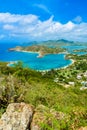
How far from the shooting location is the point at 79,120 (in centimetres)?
629

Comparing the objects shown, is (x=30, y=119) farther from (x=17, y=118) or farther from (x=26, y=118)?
(x=17, y=118)

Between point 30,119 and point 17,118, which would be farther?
point 30,119

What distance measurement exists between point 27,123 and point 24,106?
59cm

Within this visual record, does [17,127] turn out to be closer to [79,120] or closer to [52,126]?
[52,126]

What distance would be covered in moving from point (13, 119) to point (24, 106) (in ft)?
1.85

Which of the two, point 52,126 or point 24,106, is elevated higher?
point 24,106

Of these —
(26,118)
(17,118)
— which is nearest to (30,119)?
(26,118)

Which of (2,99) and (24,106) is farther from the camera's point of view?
(2,99)

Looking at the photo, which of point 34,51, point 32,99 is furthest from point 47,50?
point 32,99

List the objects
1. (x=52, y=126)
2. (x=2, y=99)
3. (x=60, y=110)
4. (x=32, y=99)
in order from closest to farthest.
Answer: (x=52, y=126) < (x=60, y=110) < (x=2, y=99) < (x=32, y=99)

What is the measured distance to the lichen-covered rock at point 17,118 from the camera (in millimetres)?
5980

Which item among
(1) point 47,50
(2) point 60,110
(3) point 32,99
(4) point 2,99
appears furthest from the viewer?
(1) point 47,50

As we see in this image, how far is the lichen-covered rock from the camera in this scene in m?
5.98

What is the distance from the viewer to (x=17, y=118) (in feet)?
20.2
